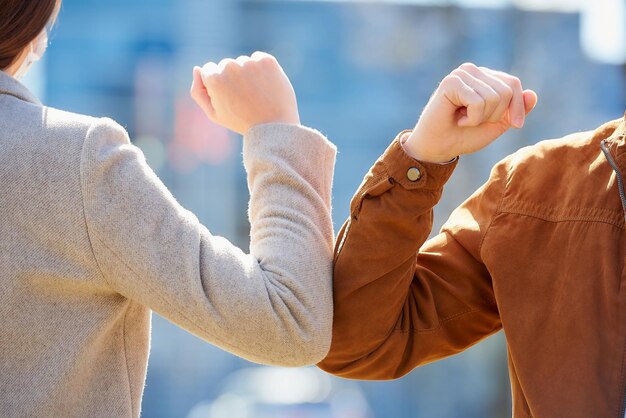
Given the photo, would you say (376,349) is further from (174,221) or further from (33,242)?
(33,242)

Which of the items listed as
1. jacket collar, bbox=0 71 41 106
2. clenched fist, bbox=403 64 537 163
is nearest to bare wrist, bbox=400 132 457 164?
clenched fist, bbox=403 64 537 163

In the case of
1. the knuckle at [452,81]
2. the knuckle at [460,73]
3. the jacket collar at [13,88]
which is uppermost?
the knuckle at [460,73]

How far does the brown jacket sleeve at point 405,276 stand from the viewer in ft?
6.78

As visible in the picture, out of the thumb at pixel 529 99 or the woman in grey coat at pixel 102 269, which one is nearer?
the woman in grey coat at pixel 102 269

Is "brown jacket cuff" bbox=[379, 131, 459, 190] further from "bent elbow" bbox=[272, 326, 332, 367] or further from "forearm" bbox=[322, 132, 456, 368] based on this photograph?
"bent elbow" bbox=[272, 326, 332, 367]

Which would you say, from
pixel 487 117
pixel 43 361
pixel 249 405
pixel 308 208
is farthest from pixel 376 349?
pixel 249 405

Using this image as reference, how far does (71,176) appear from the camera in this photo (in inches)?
69.6

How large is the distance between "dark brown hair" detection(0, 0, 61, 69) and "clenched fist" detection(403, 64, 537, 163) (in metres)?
0.71

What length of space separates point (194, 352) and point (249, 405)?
874 cm

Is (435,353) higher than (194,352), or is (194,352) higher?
(435,353)

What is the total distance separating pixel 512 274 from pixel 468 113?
34 cm

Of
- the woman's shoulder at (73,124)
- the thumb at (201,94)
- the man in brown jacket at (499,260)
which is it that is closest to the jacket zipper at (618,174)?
the man in brown jacket at (499,260)

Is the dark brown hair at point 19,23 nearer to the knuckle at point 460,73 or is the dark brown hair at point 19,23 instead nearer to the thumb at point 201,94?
the thumb at point 201,94

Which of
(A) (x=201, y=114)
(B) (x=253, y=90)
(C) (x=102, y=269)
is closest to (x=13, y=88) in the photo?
(C) (x=102, y=269)
